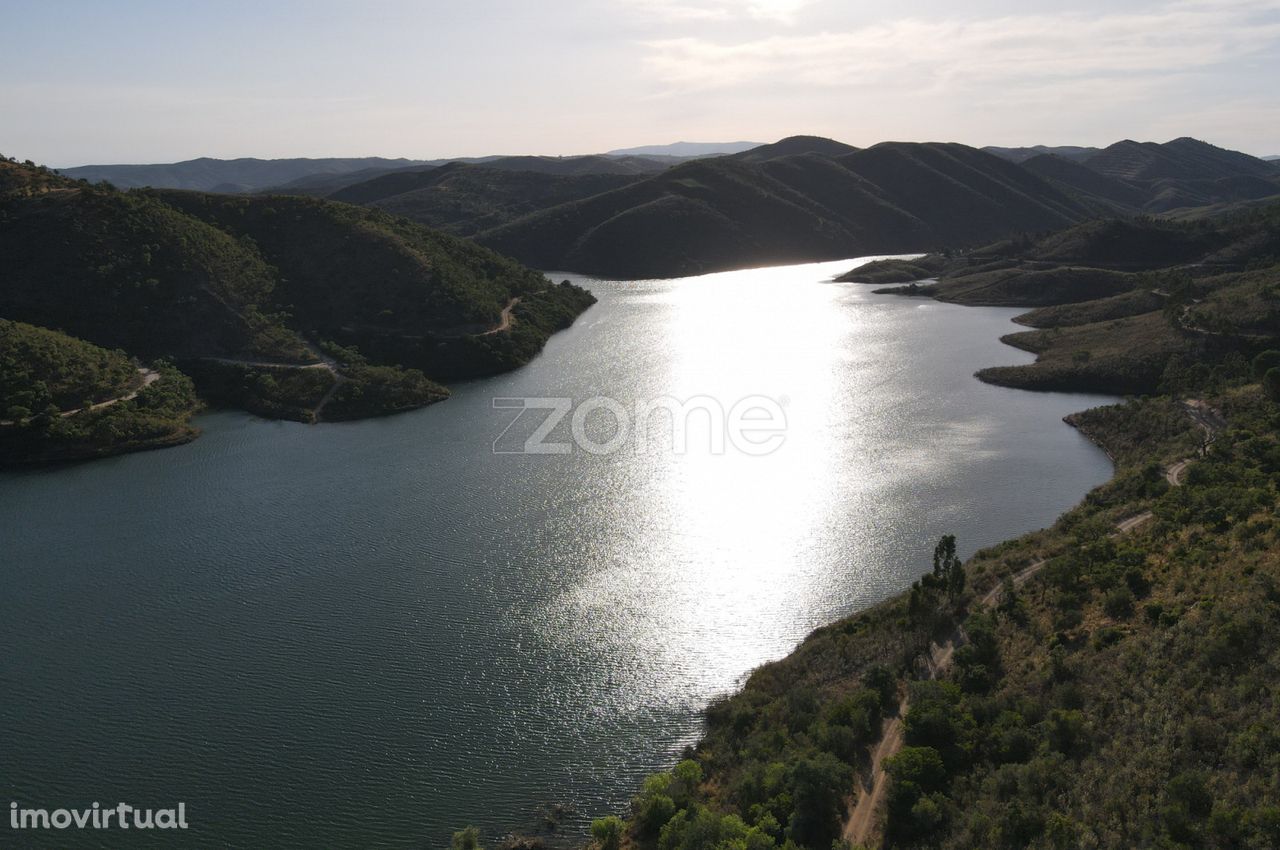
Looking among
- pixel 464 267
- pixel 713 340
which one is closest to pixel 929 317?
pixel 713 340

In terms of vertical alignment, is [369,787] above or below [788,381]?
below

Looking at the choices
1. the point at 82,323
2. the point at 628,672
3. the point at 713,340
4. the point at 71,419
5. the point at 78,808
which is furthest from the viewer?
the point at 713,340

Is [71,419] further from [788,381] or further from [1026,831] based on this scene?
[1026,831]

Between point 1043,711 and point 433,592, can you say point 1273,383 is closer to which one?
point 1043,711

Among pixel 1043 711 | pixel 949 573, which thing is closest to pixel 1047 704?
pixel 1043 711

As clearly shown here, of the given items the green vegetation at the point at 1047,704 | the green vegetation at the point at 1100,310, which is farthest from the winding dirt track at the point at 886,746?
the green vegetation at the point at 1100,310

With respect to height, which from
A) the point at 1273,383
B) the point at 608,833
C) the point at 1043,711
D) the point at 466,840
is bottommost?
the point at 608,833

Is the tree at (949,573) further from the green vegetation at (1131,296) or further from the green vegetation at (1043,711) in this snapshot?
the green vegetation at (1131,296)

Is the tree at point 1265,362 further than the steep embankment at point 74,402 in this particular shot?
No
